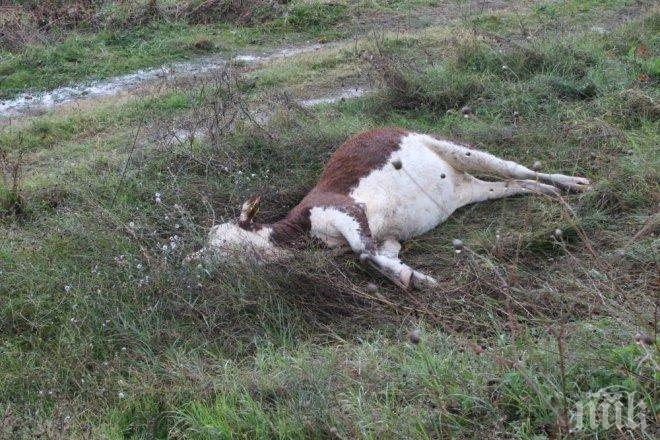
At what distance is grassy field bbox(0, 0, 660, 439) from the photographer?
11.0ft

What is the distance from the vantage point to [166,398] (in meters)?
4.00

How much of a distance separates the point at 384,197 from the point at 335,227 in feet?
1.35

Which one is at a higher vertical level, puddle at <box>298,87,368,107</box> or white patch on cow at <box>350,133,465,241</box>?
white patch on cow at <box>350,133,465,241</box>

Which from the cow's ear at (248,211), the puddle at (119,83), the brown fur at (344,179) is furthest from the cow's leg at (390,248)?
the puddle at (119,83)

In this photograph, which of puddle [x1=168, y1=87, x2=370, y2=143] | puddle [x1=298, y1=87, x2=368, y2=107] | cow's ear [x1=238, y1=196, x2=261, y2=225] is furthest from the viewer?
puddle [x1=298, y1=87, x2=368, y2=107]

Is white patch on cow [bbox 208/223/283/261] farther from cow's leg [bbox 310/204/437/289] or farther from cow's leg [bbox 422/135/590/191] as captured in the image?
cow's leg [bbox 422/135/590/191]

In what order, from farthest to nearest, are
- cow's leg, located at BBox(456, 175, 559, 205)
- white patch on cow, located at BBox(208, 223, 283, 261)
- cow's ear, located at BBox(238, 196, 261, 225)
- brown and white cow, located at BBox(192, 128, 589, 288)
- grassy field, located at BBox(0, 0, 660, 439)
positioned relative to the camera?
cow's leg, located at BBox(456, 175, 559, 205), cow's ear, located at BBox(238, 196, 261, 225), brown and white cow, located at BBox(192, 128, 589, 288), white patch on cow, located at BBox(208, 223, 283, 261), grassy field, located at BBox(0, 0, 660, 439)

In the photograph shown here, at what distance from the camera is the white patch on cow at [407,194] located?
5.49m

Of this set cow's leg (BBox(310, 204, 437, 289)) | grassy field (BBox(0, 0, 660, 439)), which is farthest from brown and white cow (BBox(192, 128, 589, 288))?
grassy field (BBox(0, 0, 660, 439))

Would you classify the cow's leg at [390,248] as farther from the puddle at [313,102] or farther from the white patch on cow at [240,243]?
the puddle at [313,102]

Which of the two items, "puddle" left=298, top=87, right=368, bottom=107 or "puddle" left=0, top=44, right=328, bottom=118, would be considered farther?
"puddle" left=0, top=44, right=328, bottom=118

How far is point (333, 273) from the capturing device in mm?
4895

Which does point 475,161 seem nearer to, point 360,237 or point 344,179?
point 344,179

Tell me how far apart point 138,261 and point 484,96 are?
12.4 feet
